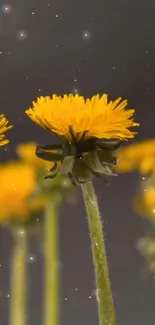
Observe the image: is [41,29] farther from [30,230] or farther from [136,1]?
[30,230]

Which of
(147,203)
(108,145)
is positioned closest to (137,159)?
(147,203)

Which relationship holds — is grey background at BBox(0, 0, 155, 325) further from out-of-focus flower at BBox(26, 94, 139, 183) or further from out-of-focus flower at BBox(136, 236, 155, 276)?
out-of-focus flower at BBox(26, 94, 139, 183)

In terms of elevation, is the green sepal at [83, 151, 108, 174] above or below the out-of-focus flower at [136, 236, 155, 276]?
above

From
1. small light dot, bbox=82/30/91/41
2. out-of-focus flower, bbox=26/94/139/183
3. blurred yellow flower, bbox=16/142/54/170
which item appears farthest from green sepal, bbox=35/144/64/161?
small light dot, bbox=82/30/91/41

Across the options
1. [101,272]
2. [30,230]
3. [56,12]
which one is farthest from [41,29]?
[101,272]

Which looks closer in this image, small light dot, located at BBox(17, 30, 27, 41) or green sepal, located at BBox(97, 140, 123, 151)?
green sepal, located at BBox(97, 140, 123, 151)

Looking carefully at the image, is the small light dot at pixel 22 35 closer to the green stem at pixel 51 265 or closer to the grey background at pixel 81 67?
the grey background at pixel 81 67

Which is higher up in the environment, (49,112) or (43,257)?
(49,112)
